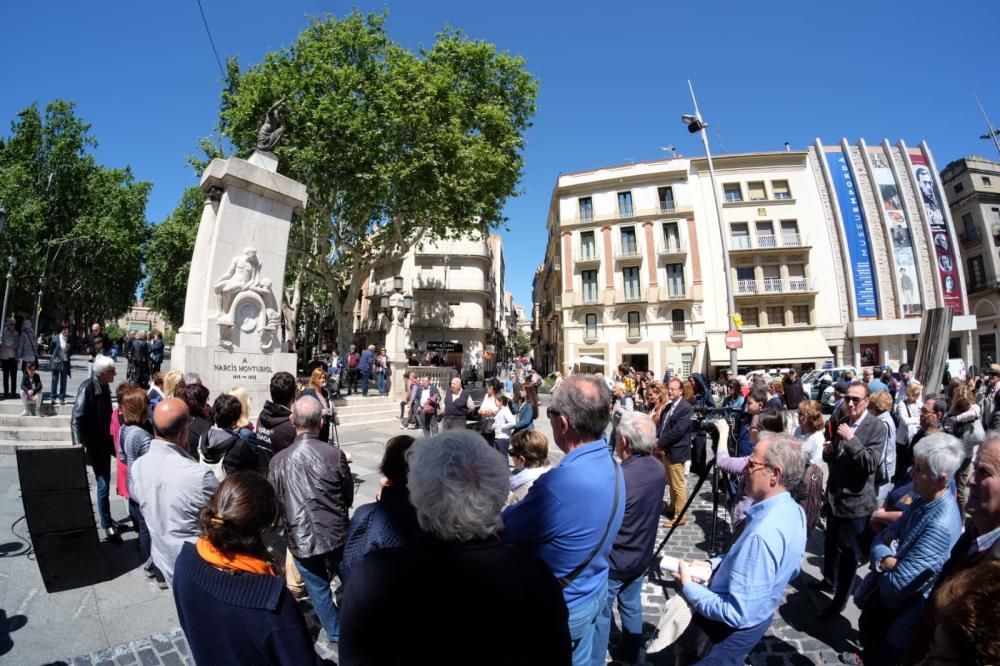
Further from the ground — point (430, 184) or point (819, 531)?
point (430, 184)

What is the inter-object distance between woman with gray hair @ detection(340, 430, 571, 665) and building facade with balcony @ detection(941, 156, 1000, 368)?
147ft

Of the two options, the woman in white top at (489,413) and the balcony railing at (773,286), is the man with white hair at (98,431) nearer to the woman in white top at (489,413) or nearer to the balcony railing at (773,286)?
the woman in white top at (489,413)

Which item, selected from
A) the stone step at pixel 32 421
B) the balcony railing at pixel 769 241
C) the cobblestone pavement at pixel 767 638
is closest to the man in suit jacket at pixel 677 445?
the cobblestone pavement at pixel 767 638

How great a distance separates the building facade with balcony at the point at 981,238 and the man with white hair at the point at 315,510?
44589mm

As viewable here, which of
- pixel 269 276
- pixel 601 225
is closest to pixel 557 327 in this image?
pixel 601 225

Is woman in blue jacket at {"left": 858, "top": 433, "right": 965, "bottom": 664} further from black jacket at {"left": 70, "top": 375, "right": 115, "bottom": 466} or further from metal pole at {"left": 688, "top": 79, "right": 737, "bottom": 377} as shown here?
metal pole at {"left": 688, "top": 79, "right": 737, "bottom": 377}

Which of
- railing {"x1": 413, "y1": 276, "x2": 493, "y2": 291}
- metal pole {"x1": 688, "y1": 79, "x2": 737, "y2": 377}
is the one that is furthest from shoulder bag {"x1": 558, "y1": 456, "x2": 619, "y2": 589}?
railing {"x1": 413, "y1": 276, "x2": 493, "y2": 291}

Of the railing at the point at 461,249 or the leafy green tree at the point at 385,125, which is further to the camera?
the railing at the point at 461,249

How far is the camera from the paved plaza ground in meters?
2.97

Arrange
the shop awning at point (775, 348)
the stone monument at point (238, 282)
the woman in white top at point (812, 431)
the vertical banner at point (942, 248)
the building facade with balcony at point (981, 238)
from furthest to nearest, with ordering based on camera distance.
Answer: the building facade with balcony at point (981, 238)
the vertical banner at point (942, 248)
the shop awning at point (775, 348)
the stone monument at point (238, 282)
the woman in white top at point (812, 431)

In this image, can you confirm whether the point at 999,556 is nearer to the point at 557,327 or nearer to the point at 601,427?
the point at 601,427

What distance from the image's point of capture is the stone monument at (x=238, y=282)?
909cm

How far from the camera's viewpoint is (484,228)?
73.8ft

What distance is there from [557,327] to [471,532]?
38.3 meters
